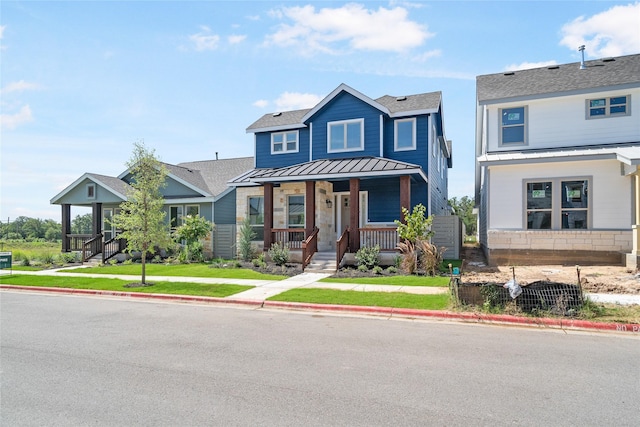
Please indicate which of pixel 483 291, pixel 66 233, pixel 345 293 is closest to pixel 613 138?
pixel 483 291

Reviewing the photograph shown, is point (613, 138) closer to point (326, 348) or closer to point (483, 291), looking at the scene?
point (483, 291)

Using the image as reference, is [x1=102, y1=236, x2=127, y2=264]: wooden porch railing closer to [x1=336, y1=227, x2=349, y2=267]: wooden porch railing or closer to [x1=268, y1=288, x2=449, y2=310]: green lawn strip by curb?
→ [x1=336, y1=227, x2=349, y2=267]: wooden porch railing

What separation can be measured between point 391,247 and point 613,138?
33.2ft

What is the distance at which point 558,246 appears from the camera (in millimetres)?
16047

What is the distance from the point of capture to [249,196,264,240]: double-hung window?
70.0ft

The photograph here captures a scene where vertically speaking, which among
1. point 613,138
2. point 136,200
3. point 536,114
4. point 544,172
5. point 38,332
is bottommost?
point 38,332

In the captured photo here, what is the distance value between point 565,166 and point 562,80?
14.7 ft

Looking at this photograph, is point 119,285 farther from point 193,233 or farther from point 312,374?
point 312,374

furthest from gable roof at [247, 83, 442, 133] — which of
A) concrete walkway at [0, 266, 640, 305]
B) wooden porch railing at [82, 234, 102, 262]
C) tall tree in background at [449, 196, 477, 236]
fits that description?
tall tree in background at [449, 196, 477, 236]

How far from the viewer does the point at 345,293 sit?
11367 mm

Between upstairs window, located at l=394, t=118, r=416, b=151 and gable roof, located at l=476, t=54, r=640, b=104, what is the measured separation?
3.13m

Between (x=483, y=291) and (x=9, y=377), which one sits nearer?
(x=9, y=377)

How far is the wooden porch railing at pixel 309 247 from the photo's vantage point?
53.6 feet

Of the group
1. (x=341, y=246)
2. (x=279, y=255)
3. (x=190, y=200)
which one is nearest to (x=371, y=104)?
(x=341, y=246)
